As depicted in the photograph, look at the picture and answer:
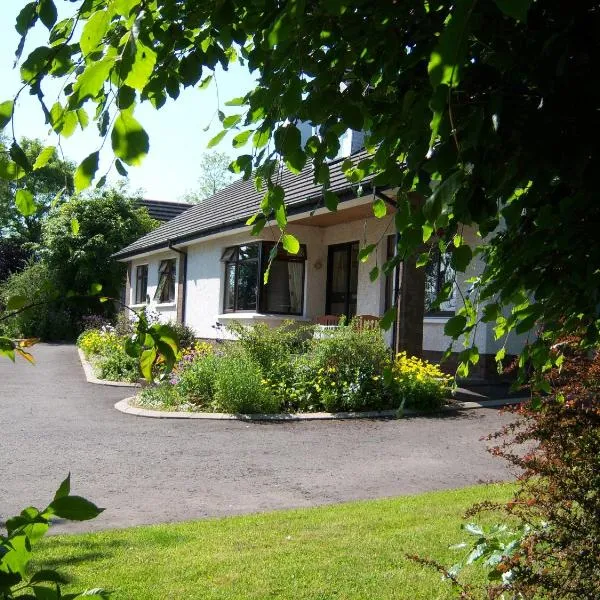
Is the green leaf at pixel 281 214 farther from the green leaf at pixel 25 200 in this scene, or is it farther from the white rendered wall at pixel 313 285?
the white rendered wall at pixel 313 285

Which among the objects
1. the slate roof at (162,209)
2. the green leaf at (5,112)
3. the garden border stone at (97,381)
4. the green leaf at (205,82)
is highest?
the slate roof at (162,209)

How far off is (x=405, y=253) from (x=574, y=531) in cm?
165

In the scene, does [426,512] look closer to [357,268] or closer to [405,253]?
[405,253]

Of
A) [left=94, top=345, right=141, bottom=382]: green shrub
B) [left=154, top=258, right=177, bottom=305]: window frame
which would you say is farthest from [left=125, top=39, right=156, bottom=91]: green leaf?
[left=154, top=258, right=177, bottom=305]: window frame

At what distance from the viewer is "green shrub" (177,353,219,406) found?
12.1 metres

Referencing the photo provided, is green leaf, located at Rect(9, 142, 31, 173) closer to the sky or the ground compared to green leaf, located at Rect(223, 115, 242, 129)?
closer to the ground

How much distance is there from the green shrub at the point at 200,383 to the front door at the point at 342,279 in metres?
6.02

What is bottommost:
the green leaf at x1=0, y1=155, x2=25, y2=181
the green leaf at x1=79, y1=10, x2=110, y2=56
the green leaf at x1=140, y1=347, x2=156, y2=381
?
the green leaf at x1=140, y1=347, x2=156, y2=381

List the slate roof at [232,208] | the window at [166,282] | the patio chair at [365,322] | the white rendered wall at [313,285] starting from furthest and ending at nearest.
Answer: the window at [166,282], the white rendered wall at [313,285], the slate roof at [232,208], the patio chair at [365,322]

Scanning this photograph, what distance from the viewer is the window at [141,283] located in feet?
93.2

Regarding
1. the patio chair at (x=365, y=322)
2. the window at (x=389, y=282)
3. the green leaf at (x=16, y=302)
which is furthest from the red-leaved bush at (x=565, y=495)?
the window at (x=389, y=282)

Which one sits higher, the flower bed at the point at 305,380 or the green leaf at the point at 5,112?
the green leaf at the point at 5,112

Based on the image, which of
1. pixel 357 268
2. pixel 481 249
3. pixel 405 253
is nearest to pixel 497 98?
pixel 405 253

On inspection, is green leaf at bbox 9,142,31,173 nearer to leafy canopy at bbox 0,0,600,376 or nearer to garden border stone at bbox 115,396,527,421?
leafy canopy at bbox 0,0,600,376
